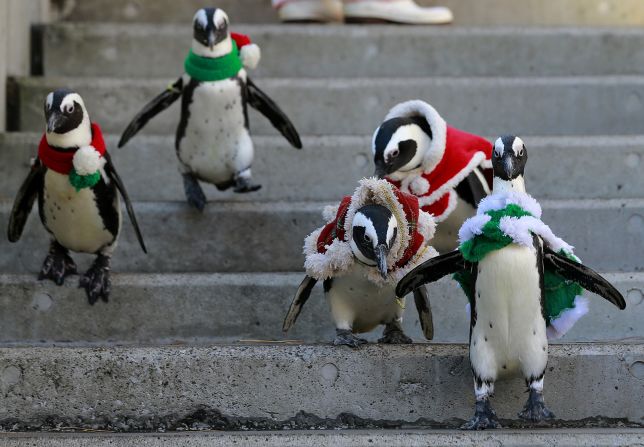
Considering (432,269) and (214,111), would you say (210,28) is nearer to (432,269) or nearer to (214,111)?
(214,111)

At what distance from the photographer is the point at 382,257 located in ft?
10.8

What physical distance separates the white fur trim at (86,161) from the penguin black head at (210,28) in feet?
2.28

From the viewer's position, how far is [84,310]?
3992 mm

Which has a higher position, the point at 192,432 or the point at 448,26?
the point at 448,26

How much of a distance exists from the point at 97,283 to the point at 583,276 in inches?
62.5

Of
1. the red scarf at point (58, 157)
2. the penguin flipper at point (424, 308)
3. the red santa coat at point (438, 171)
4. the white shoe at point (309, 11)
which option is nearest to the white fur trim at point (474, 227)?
the penguin flipper at point (424, 308)

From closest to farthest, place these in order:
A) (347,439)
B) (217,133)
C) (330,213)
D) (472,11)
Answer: (347,439), (330,213), (217,133), (472,11)

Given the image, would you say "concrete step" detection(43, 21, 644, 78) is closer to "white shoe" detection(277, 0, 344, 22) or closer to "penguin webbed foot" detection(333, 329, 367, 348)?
"white shoe" detection(277, 0, 344, 22)

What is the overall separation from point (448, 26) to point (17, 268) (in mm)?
2433

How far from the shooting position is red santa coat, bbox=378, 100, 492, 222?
162 inches

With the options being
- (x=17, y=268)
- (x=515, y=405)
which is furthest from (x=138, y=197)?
(x=515, y=405)

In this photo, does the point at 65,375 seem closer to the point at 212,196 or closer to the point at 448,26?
the point at 212,196

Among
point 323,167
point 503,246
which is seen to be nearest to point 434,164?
point 323,167

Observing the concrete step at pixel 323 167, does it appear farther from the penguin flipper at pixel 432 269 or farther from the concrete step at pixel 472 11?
the concrete step at pixel 472 11
